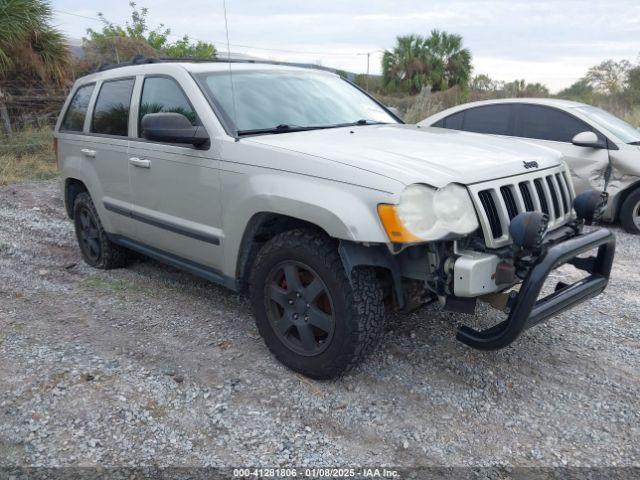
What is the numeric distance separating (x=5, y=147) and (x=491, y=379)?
1063 cm

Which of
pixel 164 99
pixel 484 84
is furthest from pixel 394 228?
pixel 484 84

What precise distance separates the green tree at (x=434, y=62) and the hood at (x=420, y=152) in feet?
86.6

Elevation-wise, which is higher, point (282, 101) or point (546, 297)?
point (282, 101)

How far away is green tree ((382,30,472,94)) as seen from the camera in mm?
28875

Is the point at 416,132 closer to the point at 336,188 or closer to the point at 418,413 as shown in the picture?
the point at 336,188

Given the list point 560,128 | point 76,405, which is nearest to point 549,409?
point 76,405

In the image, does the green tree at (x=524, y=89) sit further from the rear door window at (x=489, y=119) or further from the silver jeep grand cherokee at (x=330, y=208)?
the silver jeep grand cherokee at (x=330, y=208)

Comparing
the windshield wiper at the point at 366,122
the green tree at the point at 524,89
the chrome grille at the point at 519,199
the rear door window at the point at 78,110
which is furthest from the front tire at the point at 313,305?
the green tree at the point at 524,89

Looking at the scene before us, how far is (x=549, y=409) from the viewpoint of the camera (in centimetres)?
297

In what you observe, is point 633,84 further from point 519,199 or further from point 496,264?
point 496,264

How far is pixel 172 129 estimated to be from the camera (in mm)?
3340

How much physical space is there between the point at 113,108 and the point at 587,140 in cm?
459

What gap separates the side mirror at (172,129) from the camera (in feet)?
10.9

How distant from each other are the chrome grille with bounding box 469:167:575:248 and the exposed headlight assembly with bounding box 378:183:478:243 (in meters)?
0.07
